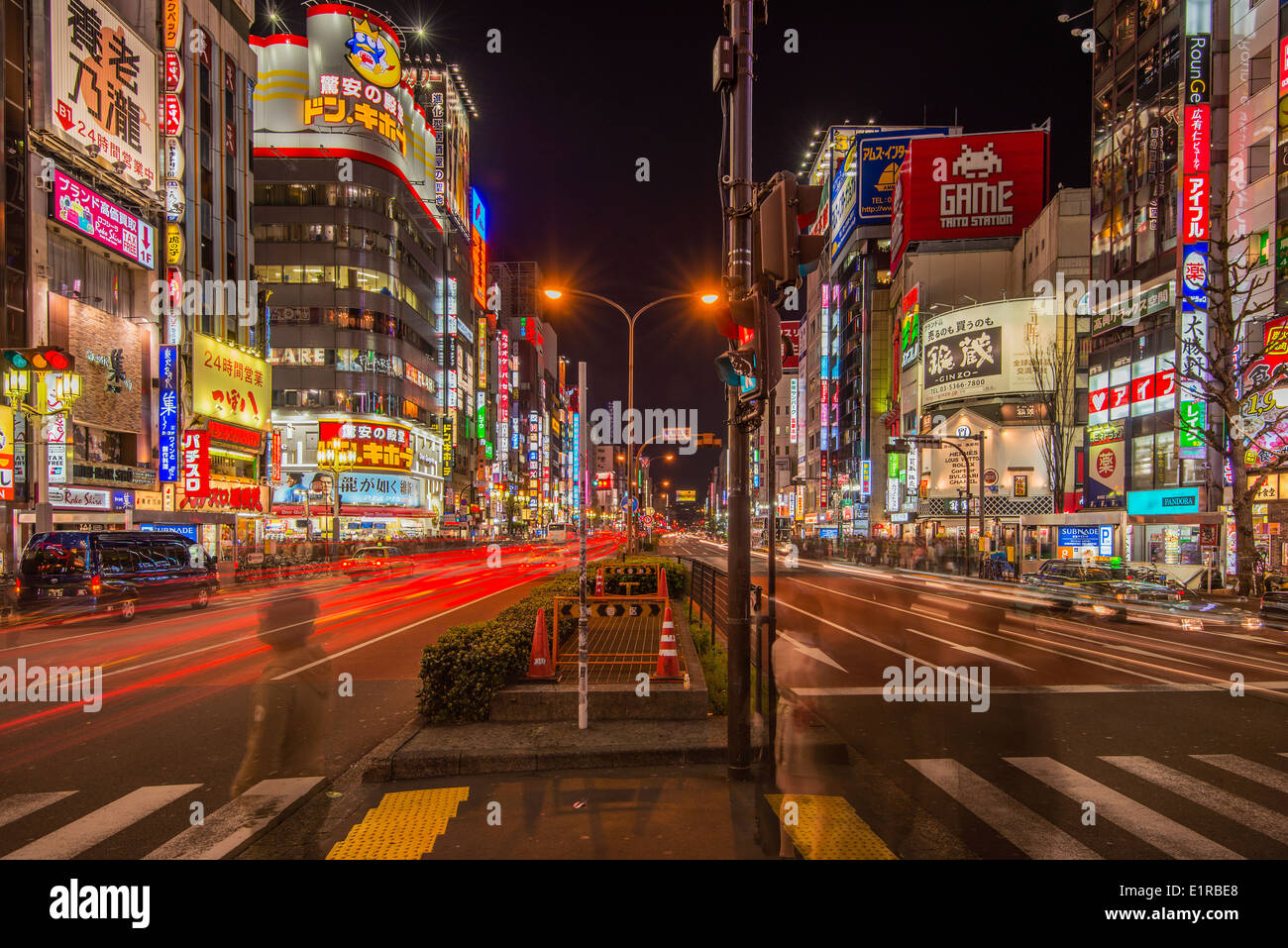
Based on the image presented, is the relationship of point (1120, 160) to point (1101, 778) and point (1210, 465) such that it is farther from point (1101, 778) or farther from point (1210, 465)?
point (1101, 778)

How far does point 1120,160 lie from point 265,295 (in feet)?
171

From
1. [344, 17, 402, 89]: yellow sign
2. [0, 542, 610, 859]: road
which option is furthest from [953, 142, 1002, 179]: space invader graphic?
[0, 542, 610, 859]: road

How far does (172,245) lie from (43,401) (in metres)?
14.9

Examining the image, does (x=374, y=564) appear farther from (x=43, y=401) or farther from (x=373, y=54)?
(x=373, y=54)

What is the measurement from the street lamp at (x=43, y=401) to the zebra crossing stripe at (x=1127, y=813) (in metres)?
29.4

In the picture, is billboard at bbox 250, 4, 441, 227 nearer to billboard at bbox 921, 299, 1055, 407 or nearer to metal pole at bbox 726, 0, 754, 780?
billboard at bbox 921, 299, 1055, 407

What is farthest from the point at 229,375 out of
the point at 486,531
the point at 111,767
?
the point at 486,531

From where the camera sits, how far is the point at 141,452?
34375mm

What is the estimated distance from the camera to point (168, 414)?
35125mm

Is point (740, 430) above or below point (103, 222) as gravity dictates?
below

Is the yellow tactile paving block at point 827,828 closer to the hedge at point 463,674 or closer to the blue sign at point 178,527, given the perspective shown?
the hedge at point 463,674

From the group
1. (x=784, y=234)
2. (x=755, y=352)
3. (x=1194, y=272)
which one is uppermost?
(x=1194, y=272)

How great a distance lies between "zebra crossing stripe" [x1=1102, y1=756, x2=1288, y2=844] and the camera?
5516 millimetres

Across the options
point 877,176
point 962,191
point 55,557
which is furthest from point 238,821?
point 877,176
